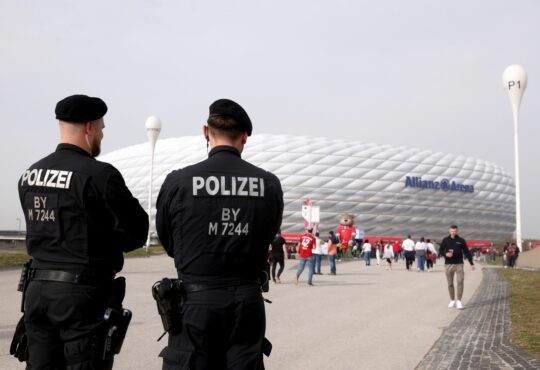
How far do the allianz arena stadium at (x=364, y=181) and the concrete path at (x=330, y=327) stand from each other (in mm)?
56480

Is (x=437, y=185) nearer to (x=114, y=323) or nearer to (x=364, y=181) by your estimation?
(x=364, y=181)

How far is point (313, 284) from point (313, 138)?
65.3 meters

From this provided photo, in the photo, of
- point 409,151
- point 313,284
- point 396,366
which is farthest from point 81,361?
point 409,151

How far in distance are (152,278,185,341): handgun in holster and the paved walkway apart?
379 cm

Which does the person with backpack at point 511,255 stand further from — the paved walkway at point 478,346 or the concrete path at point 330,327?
the paved walkway at point 478,346

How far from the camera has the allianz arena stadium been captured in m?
73.2

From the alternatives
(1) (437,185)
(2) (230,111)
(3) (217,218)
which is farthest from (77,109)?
(1) (437,185)

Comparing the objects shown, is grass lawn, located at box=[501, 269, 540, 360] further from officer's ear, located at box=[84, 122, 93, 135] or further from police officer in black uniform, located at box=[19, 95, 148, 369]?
officer's ear, located at box=[84, 122, 93, 135]

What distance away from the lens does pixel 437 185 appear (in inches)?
3142

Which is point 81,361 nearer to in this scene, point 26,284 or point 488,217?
point 26,284

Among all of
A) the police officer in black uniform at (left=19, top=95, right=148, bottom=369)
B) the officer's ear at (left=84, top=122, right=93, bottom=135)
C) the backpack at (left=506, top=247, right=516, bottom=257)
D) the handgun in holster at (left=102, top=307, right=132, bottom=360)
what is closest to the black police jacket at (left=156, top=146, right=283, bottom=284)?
the police officer in black uniform at (left=19, top=95, right=148, bottom=369)

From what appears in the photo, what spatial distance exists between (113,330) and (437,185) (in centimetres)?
8042

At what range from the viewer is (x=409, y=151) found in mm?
82562

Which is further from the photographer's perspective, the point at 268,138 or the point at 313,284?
the point at 268,138
